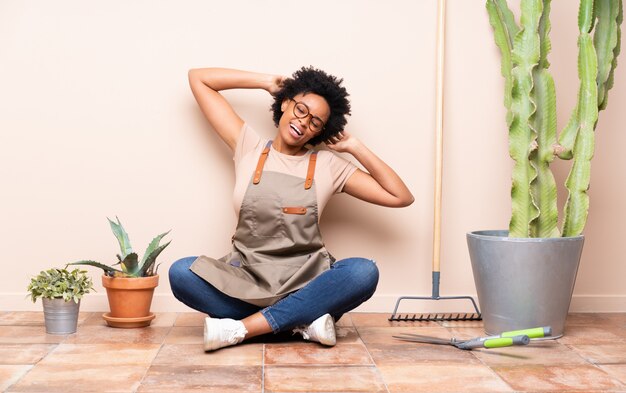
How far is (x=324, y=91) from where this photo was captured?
257 cm

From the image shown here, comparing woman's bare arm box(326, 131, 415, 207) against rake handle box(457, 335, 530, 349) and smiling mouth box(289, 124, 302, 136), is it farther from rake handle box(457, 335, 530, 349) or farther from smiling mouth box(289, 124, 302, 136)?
rake handle box(457, 335, 530, 349)

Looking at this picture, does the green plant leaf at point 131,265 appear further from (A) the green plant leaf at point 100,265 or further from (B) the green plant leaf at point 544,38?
(B) the green plant leaf at point 544,38

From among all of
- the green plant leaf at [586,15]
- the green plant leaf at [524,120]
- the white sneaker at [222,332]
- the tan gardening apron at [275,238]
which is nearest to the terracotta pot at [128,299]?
the tan gardening apron at [275,238]

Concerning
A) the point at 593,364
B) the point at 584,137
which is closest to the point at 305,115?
the point at 584,137

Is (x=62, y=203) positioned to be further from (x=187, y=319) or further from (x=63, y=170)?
(x=187, y=319)

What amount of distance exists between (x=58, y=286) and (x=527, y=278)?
1517mm

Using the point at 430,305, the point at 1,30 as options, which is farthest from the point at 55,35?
the point at 430,305

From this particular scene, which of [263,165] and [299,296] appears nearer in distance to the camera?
[299,296]

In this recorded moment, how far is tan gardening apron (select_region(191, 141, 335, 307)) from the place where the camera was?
2457 millimetres

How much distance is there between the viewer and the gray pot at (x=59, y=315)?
2477 millimetres

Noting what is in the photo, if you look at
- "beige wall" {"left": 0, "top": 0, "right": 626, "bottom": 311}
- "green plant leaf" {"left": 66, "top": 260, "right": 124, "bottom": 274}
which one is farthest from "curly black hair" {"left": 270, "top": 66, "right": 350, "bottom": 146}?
"green plant leaf" {"left": 66, "top": 260, "right": 124, "bottom": 274}

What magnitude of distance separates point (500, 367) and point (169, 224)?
1349 millimetres

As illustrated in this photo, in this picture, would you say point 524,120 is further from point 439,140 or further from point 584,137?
point 439,140

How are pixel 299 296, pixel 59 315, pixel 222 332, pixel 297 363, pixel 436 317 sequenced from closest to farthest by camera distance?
pixel 297 363 < pixel 222 332 < pixel 299 296 < pixel 59 315 < pixel 436 317
